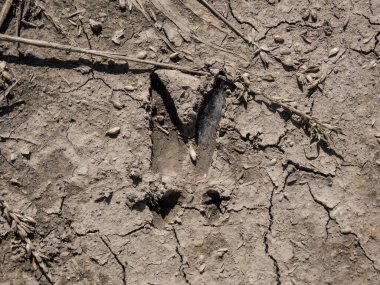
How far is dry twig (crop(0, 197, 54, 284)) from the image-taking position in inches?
99.7

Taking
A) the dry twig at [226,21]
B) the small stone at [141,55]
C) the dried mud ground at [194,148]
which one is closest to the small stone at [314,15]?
the dried mud ground at [194,148]

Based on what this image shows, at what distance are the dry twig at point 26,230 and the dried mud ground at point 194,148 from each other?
0.10ft

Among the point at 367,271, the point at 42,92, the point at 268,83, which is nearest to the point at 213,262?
the point at 367,271

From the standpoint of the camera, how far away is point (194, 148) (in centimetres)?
265

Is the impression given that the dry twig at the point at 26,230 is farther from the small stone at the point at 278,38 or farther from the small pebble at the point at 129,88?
the small stone at the point at 278,38

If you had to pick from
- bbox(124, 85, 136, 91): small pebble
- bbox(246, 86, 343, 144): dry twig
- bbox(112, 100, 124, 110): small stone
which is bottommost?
bbox(112, 100, 124, 110): small stone

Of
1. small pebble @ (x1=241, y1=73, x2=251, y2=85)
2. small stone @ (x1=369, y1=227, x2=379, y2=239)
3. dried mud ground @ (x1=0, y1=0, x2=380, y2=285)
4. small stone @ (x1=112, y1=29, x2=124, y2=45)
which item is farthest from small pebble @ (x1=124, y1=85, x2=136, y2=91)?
small stone @ (x1=369, y1=227, x2=379, y2=239)

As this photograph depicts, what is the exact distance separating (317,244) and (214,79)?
1030mm

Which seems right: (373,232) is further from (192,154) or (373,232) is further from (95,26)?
(95,26)

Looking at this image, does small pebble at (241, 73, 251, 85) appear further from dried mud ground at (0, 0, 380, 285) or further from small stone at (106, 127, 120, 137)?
small stone at (106, 127, 120, 137)

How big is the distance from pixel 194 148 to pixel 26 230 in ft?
3.16

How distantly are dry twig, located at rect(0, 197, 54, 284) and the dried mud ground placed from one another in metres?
0.03

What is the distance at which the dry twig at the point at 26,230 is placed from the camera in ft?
8.30

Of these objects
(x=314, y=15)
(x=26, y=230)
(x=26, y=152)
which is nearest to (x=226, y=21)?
(x=314, y=15)
